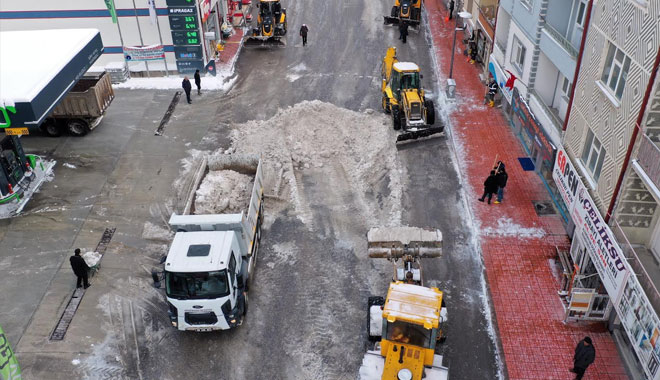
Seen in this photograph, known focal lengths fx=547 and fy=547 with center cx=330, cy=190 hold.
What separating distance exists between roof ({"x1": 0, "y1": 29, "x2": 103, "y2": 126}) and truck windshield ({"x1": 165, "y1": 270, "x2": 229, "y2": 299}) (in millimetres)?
9301

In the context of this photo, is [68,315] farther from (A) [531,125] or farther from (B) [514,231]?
(A) [531,125]

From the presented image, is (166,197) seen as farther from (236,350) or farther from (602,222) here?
(602,222)

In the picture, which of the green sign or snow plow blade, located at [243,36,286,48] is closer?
the green sign

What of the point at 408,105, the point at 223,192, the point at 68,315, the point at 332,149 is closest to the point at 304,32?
the point at 408,105

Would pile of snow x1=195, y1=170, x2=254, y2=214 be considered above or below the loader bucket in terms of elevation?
below

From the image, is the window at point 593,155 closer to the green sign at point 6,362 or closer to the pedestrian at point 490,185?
the pedestrian at point 490,185

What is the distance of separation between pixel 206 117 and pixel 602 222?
62.3 feet

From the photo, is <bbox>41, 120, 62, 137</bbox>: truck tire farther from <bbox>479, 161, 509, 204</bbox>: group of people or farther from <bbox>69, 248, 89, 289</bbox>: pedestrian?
<bbox>479, 161, 509, 204</bbox>: group of people

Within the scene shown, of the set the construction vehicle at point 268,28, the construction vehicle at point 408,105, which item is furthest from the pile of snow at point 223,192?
the construction vehicle at point 268,28

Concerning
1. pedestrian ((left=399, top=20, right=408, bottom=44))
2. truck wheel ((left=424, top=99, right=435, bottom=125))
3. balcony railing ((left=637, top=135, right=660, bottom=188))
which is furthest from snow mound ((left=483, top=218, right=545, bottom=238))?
pedestrian ((left=399, top=20, right=408, bottom=44))

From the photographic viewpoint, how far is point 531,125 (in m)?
20.5

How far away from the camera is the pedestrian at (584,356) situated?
12695 millimetres

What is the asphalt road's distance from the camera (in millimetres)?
14336

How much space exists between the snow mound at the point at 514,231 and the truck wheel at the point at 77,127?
18.2m
